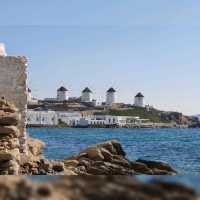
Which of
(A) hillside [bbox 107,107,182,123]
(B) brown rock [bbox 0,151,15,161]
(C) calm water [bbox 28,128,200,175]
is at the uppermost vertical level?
(A) hillside [bbox 107,107,182,123]

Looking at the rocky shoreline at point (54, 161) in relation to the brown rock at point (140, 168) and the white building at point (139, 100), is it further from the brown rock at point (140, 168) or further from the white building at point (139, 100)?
the white building at point (139, 100)

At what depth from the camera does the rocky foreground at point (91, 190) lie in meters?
2.59

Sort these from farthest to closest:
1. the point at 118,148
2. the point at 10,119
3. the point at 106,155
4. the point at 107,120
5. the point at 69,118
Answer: the point at 107,120
the point at 69,118
the point at 118,148
the point at 106,155
the point at 10,119

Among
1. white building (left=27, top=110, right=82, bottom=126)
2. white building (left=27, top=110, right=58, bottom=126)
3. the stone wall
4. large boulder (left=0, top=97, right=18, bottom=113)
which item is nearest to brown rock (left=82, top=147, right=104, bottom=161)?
the stone wall

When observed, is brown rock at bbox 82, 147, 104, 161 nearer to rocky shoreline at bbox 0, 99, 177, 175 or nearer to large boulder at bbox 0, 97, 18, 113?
rocky shoreline at bbox 0, 99, 177, 175

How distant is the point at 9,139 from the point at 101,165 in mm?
3532

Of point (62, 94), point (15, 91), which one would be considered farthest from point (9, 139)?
point (62, 94)

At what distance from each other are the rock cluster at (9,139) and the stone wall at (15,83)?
0.70 feet

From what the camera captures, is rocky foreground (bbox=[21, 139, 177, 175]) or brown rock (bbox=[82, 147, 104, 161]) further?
brown rock (bbox=[82, 147, 104, 161])

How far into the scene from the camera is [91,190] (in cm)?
263

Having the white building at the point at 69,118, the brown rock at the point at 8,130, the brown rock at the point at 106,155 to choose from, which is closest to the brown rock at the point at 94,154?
the brown rock at the point at 106,155

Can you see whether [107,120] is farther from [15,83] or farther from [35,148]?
[15,83]

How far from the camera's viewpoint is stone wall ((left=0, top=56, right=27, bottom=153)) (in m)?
12.2

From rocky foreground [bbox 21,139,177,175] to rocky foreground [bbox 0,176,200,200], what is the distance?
30.5 feet
